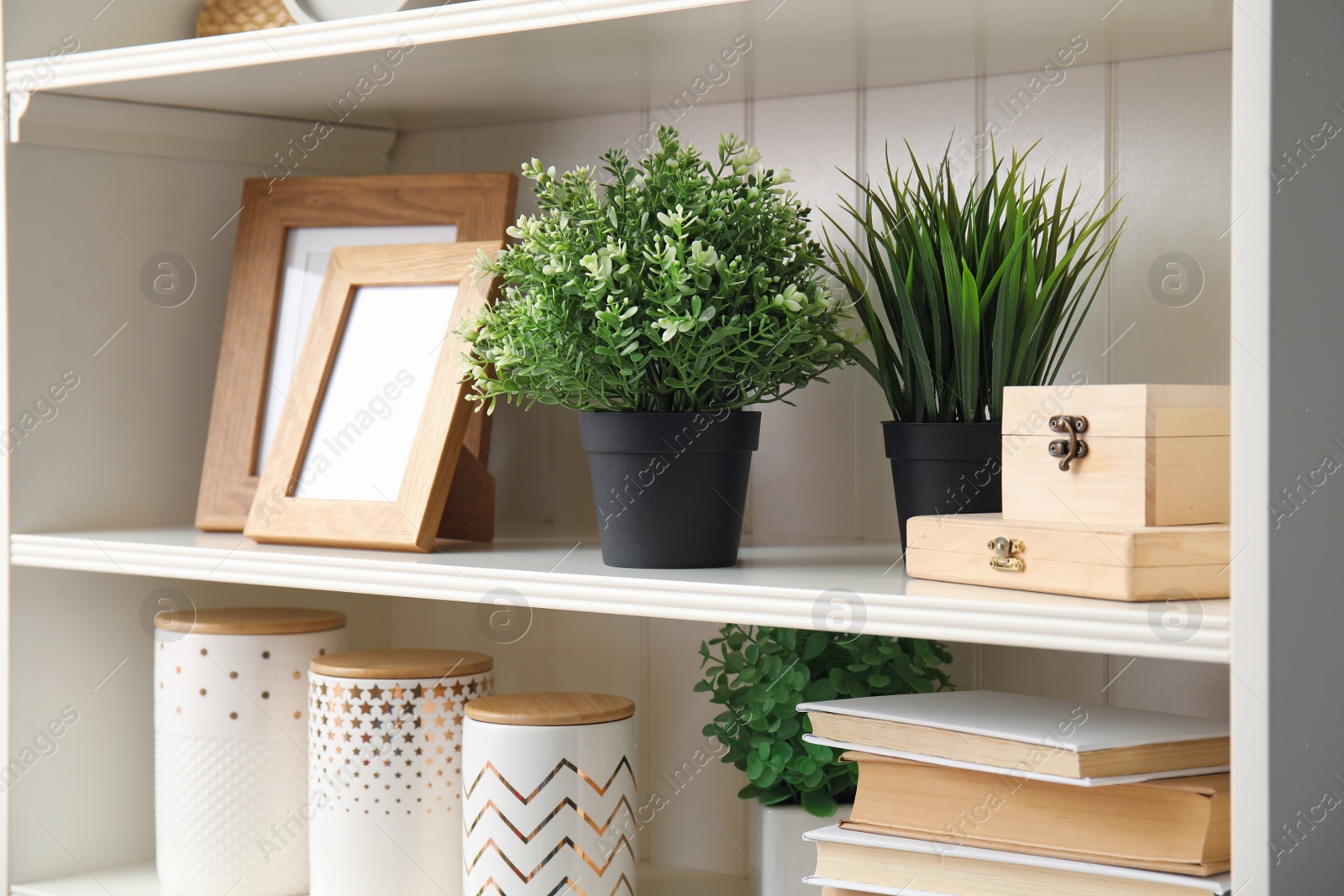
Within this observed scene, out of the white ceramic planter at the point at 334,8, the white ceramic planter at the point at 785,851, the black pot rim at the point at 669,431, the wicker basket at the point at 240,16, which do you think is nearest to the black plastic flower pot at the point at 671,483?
the black pot rim at the point at 669,431

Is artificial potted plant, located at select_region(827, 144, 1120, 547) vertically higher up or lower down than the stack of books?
higher up

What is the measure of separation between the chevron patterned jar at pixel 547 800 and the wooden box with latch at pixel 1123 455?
386mm

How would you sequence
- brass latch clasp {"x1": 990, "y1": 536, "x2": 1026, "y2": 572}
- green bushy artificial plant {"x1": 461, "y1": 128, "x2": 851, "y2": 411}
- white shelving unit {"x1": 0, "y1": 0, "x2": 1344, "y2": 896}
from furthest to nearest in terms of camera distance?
green bushy artificial plant {"x1": 461, "y1": 128, "x2": 851, "y2": 411}
brass latch clasp {"x1": 990, "y1": 536, "x2": 1026, "y2": 572}
white shelving unit {"x1": 0, "y1": 0, "x2": 1344, "y2": 896}

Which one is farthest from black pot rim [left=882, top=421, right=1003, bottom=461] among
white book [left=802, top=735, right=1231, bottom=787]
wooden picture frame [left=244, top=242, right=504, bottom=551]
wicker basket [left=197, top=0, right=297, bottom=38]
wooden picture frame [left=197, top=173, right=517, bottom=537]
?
wicker basket [left=197, top=0, right=297, bottom=38]

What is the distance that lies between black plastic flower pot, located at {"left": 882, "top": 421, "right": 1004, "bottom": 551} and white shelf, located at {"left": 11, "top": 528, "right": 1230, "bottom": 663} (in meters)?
0.06

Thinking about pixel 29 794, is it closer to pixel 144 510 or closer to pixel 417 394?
pixel 144 510

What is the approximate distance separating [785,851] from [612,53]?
65cm

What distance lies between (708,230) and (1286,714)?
0.49 meters

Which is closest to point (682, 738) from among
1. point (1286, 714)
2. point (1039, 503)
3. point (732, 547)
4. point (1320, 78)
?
point (732, 547)

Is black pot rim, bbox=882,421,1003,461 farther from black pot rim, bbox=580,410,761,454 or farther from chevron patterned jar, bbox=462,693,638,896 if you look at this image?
chevron patterned jar, bbox=462,693,638,896

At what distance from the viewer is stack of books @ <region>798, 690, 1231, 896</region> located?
80 centimetres

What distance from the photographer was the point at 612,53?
1.08m

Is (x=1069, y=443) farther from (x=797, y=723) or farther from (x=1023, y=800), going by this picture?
(x=797, y=723)

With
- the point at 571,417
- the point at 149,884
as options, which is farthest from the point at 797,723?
the point at 149,884
